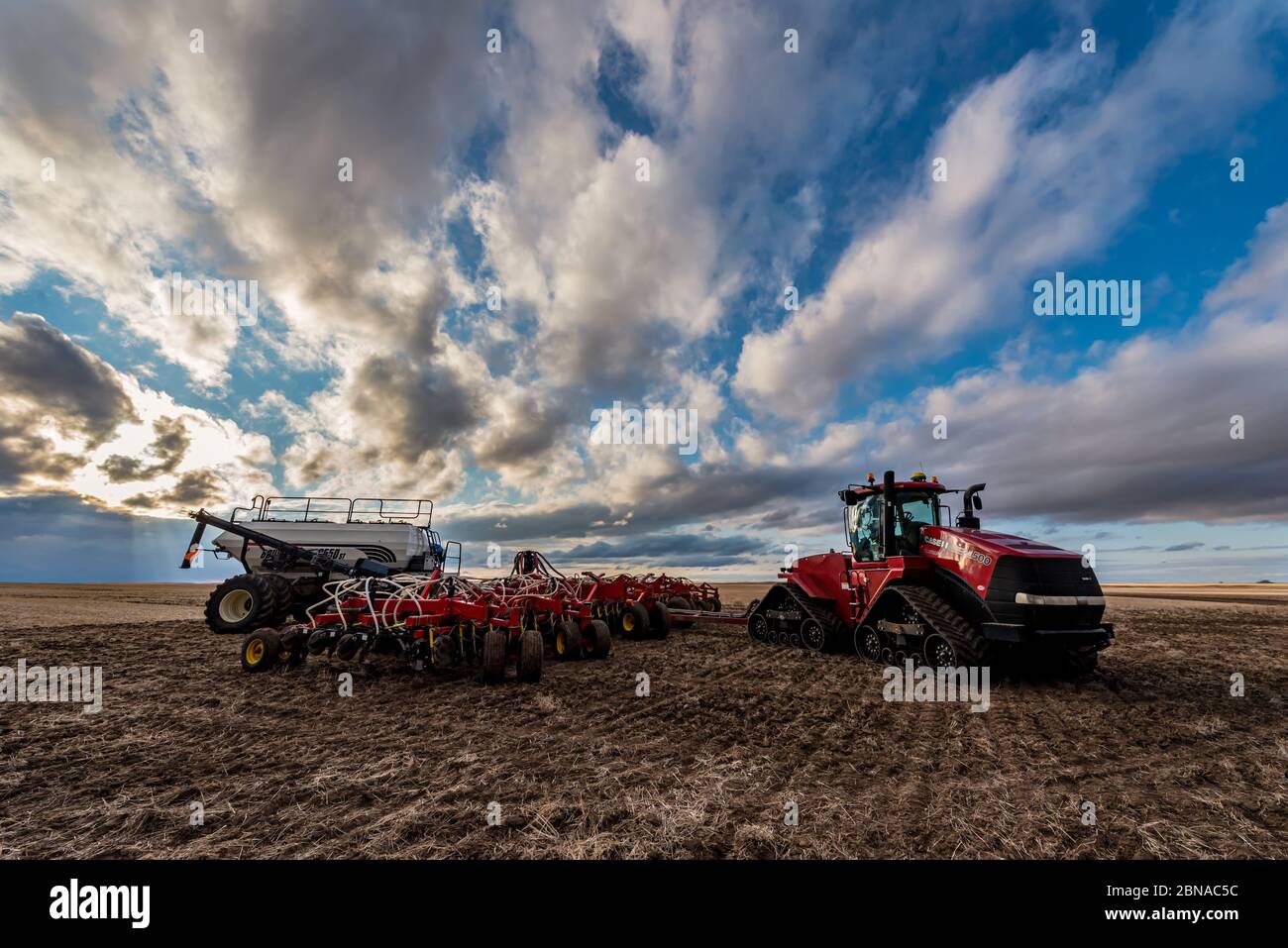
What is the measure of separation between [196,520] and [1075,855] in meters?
18.1

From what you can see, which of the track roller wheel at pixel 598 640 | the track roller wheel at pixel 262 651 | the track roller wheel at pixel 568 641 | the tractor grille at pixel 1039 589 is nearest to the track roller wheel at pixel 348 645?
the track roller wheel at pixel 262 651

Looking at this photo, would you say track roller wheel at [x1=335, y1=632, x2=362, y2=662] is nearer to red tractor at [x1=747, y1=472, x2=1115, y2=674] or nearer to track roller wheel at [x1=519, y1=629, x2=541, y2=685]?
track roller wheel at [x1=519, y1=629, x2=541, y2=685]

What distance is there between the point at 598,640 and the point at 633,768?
5.57 m

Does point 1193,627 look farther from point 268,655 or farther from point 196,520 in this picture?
point 196,520

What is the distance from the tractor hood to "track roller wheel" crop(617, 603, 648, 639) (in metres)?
6.56

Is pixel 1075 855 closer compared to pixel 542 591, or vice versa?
pixel 1075 855

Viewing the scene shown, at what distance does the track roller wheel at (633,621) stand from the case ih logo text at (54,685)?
9399 mm

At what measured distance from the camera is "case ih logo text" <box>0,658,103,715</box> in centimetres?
684

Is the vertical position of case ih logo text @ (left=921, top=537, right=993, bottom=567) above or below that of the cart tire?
above

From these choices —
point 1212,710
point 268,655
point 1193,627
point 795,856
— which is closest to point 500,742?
point 795,856

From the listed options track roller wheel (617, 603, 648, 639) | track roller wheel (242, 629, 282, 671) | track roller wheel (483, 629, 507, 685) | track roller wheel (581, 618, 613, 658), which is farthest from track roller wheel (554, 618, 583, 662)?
track roller wheel (242, 629, 282, 671)

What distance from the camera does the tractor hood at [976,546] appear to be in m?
8.20

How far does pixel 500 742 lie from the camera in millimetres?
5352
